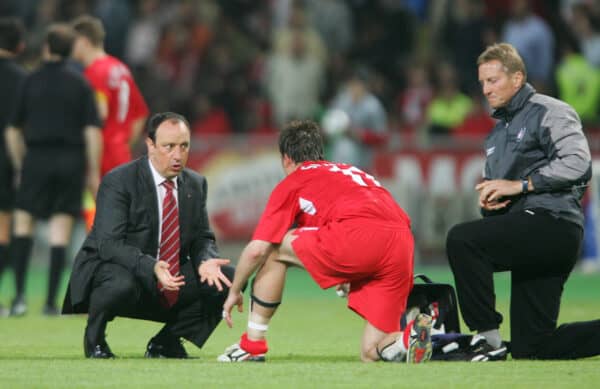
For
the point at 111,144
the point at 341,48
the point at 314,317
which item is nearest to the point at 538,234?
the point at 314,317

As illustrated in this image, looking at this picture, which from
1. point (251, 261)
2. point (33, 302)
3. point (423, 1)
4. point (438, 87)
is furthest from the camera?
point (423, 1)

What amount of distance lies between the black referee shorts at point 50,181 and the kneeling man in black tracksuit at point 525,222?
449 cm

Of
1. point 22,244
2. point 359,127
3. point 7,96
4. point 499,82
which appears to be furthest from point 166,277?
point 359,127

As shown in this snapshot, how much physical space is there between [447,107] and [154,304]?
9825 millimetres

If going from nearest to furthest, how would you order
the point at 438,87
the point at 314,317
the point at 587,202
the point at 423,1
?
the point at 314,317
the point at 587,202
the point at 438,87
the point at 423,1

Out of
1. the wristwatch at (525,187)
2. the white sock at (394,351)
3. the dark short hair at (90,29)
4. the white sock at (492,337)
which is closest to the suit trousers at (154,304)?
the white sock at (394,351)

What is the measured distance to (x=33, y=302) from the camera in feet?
41.7

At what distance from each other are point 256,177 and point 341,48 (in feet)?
12.1

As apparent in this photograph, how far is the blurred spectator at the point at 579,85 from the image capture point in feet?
56.3

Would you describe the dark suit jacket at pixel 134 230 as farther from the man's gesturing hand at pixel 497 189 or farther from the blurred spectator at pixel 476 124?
the blurred spectator at pixel 476 124

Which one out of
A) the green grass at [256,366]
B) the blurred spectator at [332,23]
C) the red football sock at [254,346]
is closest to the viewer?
the green grass at [256,366]

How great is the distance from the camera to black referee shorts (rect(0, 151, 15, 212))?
12039mm

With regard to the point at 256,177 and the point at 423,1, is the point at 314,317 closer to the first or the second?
the point at 256,177

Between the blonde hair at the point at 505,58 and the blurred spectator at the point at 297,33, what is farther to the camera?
the blurred spectator at the point at 297,33
